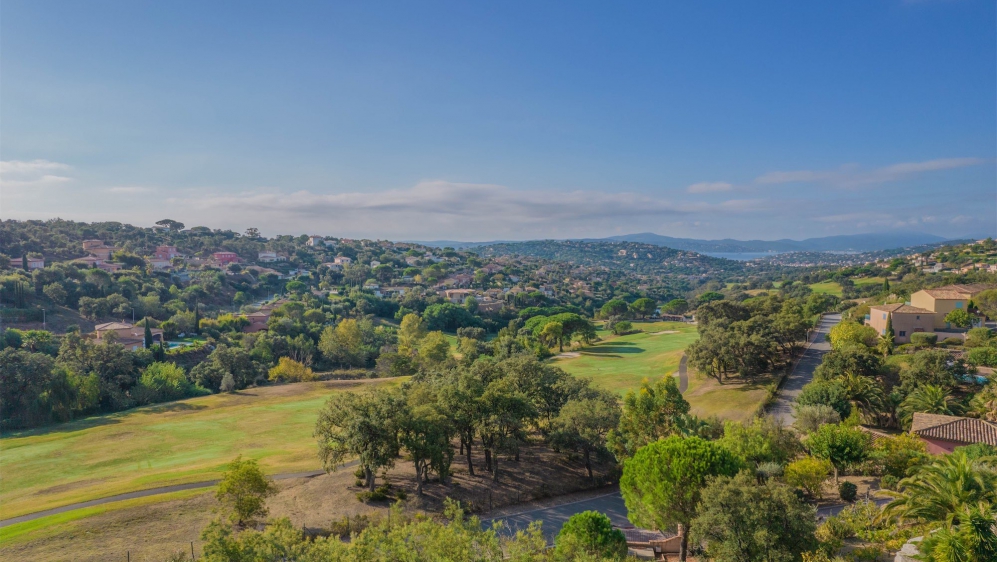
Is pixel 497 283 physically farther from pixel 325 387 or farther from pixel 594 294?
pixel 325 387

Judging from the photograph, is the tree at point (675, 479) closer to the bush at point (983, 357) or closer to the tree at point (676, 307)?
the bush at point (983, 357)

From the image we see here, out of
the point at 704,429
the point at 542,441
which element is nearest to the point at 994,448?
the point at 704,429

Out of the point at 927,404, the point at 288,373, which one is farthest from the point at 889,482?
the point at 288,373

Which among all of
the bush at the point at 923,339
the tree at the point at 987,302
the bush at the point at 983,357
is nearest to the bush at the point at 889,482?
the bush at the point at 983,357

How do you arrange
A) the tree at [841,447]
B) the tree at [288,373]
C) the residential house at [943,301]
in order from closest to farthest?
the tree at [841,447] → the residential house at [943,301] → the tree at [288,373]

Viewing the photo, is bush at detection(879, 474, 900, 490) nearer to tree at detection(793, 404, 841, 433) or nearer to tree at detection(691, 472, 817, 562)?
tree at detection(793, 404, 841, 433)
